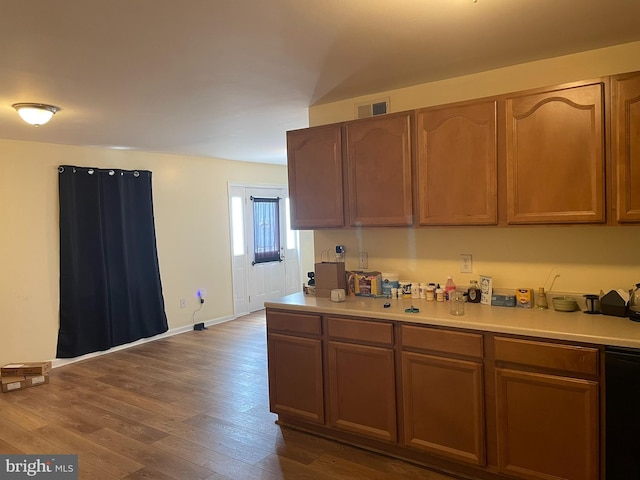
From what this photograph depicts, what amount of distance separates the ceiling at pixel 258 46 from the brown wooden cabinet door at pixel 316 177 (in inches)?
13.0

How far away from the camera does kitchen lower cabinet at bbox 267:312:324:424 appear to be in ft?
9.82

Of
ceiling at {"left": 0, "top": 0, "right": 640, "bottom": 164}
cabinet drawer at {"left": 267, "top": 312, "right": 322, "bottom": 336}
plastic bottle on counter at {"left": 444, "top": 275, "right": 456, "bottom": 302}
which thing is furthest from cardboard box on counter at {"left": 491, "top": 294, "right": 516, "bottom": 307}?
ceiling at {"left": 0, "top": 0, "right": 640, "bottom": 164}

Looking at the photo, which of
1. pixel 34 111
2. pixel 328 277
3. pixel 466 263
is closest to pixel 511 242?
pixel 466 263

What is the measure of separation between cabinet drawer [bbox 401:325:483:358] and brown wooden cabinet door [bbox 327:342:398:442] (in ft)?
0.56

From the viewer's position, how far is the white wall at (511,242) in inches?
100

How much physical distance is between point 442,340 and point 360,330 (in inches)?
21.0

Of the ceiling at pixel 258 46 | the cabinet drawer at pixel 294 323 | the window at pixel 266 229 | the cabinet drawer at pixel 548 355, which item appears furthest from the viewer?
the window at pixel 266 229

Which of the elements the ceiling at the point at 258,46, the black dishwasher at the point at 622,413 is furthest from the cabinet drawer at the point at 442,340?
the ceiling at the point at 258,46

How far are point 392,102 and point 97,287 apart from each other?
12.8ft

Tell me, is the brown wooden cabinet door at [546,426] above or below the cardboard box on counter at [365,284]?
below

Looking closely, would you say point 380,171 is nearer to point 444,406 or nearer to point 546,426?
point 444,406

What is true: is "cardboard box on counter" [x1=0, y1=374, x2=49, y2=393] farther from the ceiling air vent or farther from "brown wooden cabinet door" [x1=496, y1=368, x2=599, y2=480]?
"brown wooden cabinet door" [x1=496, y1=368, x2=599, y2=480]

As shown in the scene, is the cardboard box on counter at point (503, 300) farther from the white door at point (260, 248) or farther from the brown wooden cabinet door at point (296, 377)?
the white door at point (260, 248)

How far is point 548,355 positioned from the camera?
2188 millimetres
